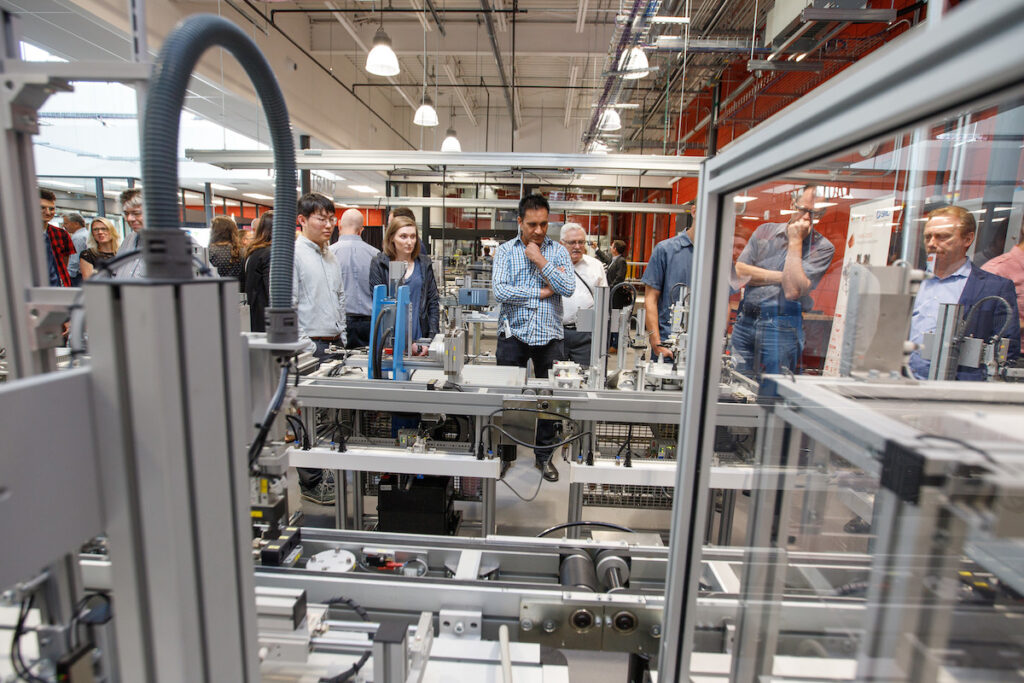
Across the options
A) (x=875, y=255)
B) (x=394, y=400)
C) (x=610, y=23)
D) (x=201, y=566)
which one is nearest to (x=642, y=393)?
(x=394, y=400)

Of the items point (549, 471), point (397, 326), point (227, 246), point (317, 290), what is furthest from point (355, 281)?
point (549, 471)

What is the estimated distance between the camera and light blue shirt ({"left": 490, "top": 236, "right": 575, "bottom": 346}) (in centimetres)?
276

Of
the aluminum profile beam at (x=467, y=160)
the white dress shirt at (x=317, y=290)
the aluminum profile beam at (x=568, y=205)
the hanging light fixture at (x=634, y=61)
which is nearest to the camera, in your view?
the white dress shirt at (x=317, y=290)

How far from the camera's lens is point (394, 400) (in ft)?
6.74

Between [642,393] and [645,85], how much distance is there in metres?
7.43

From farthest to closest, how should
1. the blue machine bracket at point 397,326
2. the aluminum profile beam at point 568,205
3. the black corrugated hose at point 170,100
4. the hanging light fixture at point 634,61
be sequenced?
the aluminum profile beam at point 568,205
the hanging light fixture at point 634,61
the blue machine bracket at point 397,326
the black corrugated hose at point 170,100

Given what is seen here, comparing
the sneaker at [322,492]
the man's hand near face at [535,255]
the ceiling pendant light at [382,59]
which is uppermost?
the ceiling pendant light at [382,59]

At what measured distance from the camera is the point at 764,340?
109 centimetres

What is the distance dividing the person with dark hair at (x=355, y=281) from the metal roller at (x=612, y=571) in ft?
8.63

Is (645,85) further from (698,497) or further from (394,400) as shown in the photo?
(698,497)

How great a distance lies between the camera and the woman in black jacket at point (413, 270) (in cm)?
294

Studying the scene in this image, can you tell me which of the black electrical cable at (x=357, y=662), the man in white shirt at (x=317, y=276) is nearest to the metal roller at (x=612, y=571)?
the black electrical cable at (x=357, y=662)

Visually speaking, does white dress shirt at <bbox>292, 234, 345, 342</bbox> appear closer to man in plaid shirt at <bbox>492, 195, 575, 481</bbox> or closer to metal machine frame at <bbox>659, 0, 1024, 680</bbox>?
man in plaid shirt at <bbox>492, 195, 575, 481</bbox>

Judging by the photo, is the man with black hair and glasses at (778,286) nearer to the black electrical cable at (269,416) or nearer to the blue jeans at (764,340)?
the blue jeans at (764,340)
